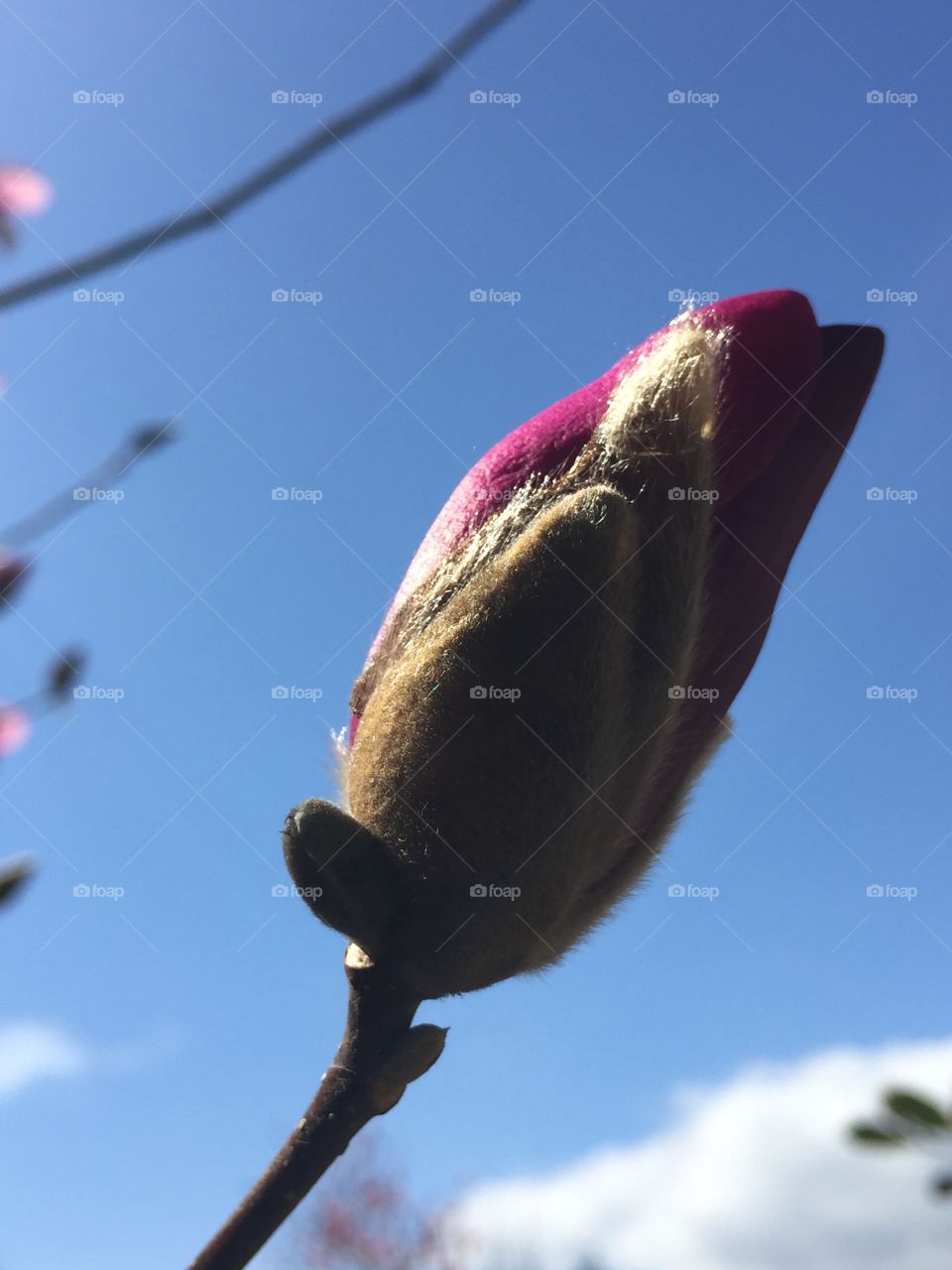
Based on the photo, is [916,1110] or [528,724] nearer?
[916,1110]

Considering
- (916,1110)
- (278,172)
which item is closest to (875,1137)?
(916,1110)

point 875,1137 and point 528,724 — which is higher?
point 528,724

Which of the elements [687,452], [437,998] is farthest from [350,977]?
[687,452]

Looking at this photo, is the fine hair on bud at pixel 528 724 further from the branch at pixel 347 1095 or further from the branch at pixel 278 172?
the branch at pixel 278 172

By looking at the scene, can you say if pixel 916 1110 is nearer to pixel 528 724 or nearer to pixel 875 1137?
pixel 875 1137

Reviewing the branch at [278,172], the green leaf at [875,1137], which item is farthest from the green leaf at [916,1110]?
the branch at [278,172]

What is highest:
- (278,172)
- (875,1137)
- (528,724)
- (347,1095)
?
(278,172)
